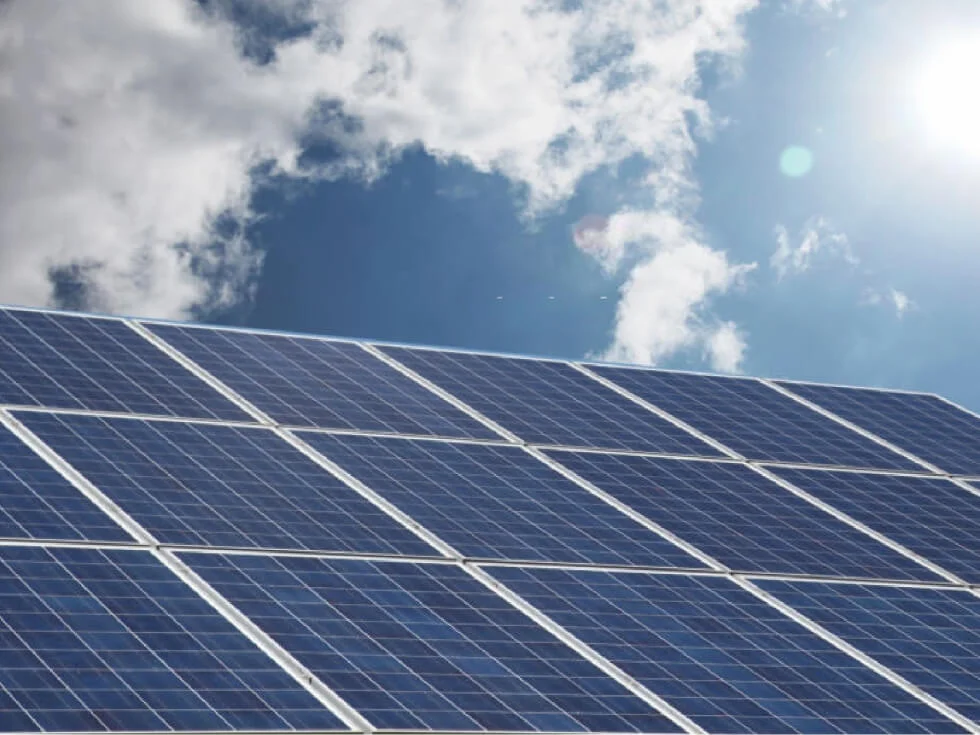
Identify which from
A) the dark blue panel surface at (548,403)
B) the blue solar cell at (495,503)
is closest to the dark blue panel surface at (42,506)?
the blue solar cell at (495,503)

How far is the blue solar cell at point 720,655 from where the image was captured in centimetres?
2511

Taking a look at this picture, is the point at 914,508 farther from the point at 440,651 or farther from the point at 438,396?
the point at 440,651

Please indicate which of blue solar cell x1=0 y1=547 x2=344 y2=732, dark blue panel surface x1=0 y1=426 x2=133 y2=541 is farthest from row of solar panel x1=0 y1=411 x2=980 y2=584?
blue solar cell x1=0 y1=547 x2=344 y2=732

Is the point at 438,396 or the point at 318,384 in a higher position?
the point at 438,396

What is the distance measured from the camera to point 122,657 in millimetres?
21484

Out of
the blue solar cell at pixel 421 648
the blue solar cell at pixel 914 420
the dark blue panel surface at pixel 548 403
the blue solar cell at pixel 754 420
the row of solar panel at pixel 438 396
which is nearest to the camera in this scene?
the blue solar cell at pixel 421 648

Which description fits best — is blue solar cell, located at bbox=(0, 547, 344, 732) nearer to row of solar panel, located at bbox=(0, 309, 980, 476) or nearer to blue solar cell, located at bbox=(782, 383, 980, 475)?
row of solar panel, located at bbox=(0, 309, 980, 476)

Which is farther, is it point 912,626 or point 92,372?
point 92,372

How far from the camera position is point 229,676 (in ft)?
71.4

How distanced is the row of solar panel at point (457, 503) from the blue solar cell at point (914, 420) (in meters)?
4.11

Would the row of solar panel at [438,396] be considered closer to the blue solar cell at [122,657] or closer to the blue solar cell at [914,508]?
the blue solar cell at [914,508]

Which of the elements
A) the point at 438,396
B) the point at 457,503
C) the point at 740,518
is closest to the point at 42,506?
the point at 457,503

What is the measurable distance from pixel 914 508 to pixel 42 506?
18551mm

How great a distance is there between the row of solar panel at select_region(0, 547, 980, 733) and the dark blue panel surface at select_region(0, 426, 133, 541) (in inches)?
22.9
